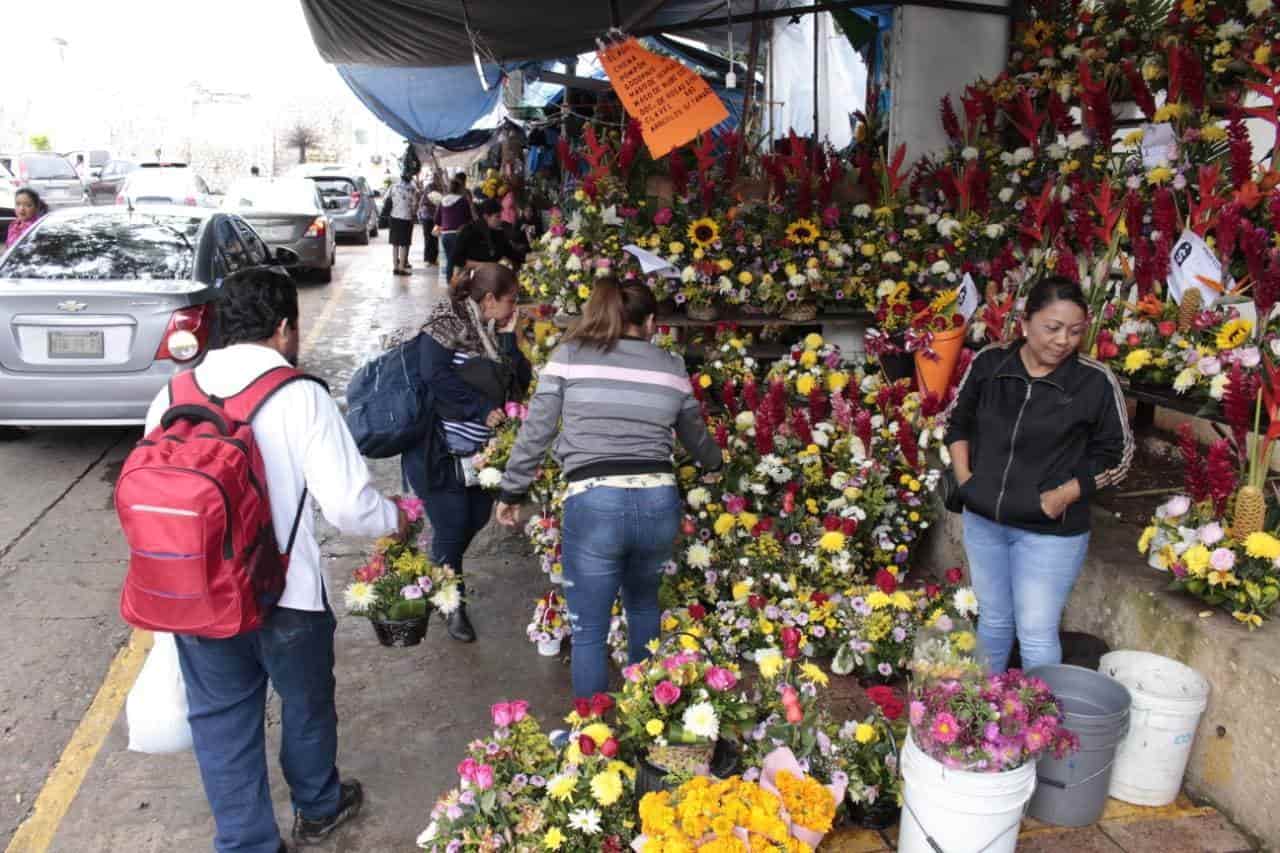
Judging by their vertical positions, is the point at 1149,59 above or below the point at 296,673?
above

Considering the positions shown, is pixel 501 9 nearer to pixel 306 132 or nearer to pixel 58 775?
pixel 58 775

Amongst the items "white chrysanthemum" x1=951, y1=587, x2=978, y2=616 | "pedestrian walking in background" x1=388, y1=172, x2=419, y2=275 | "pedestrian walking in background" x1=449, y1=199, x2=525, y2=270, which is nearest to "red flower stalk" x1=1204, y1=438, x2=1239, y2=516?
"white chrysanthemum" x1=951, y1=587, x2=978, y2=616

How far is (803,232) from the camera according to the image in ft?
18.3

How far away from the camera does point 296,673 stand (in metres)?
2.98

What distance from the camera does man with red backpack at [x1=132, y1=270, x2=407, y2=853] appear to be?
2553mm

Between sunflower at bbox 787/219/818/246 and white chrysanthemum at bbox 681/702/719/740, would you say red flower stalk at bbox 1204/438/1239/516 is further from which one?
sunflower at bbox 787/219/818/246

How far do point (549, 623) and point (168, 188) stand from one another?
705 inches

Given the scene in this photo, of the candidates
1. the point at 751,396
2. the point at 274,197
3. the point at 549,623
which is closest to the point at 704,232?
the point at 751,396

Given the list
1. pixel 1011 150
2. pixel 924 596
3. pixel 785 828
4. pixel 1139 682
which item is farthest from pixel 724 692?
pixel 1011 150

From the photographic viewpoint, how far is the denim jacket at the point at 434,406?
13.7 ft

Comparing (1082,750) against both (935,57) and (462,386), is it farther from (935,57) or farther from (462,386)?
(935,57)

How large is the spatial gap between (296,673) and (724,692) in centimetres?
125

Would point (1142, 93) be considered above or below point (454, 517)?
above

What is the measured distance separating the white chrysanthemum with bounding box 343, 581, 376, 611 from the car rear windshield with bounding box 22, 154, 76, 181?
2520cm
